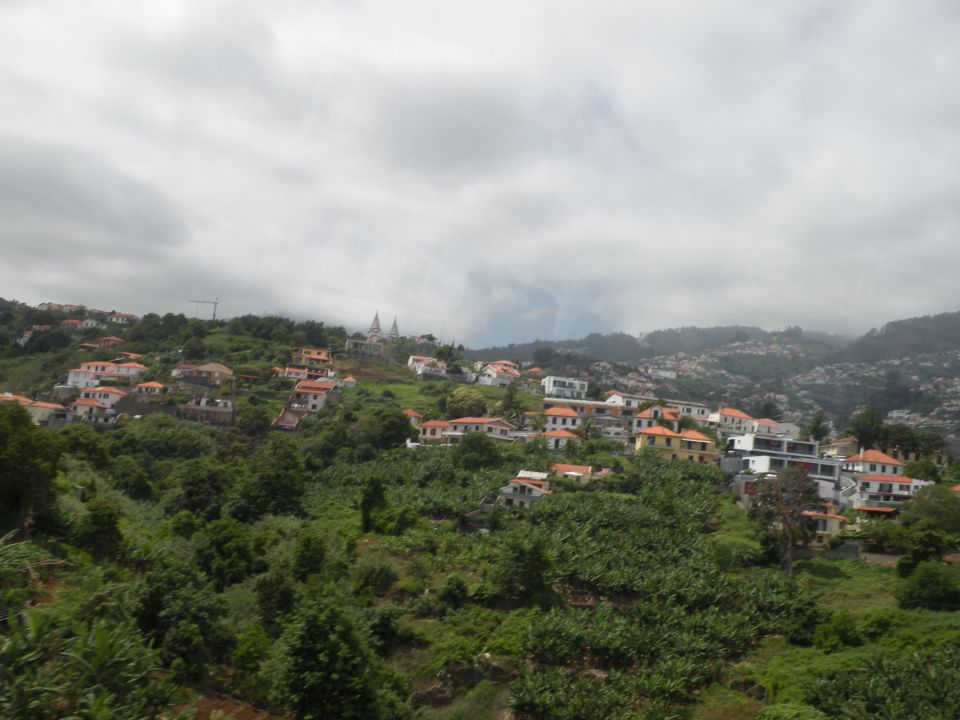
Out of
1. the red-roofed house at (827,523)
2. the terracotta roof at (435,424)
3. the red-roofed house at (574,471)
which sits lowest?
the red-roofed house at (827,523)

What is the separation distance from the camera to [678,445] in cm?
5219

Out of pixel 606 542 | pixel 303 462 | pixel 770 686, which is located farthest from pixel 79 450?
pixel 770 686

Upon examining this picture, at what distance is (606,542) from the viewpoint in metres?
34.5

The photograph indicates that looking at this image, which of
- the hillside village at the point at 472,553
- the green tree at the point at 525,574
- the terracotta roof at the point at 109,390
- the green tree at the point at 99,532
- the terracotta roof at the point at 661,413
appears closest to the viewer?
the hillside village at the point at 472,553

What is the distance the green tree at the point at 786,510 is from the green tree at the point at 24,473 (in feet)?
97.2

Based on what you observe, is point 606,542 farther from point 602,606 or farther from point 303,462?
point 303,462

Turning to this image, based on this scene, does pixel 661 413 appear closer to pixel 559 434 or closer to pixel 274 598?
pixel 559 434

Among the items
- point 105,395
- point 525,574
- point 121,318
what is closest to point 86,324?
point 121,318

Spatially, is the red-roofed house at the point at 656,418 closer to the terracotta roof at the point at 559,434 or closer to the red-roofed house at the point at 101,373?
the terracotta roof at the point at 559,434

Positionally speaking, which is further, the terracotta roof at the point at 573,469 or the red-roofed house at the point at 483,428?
the red-roofed house at the point at 483,428

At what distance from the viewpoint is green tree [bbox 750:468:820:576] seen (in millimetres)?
33062

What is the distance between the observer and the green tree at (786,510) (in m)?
33.1

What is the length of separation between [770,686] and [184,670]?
18.3m

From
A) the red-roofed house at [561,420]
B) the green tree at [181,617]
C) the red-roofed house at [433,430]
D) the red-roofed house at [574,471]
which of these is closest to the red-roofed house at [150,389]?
the red-roofed house at [433,430]
